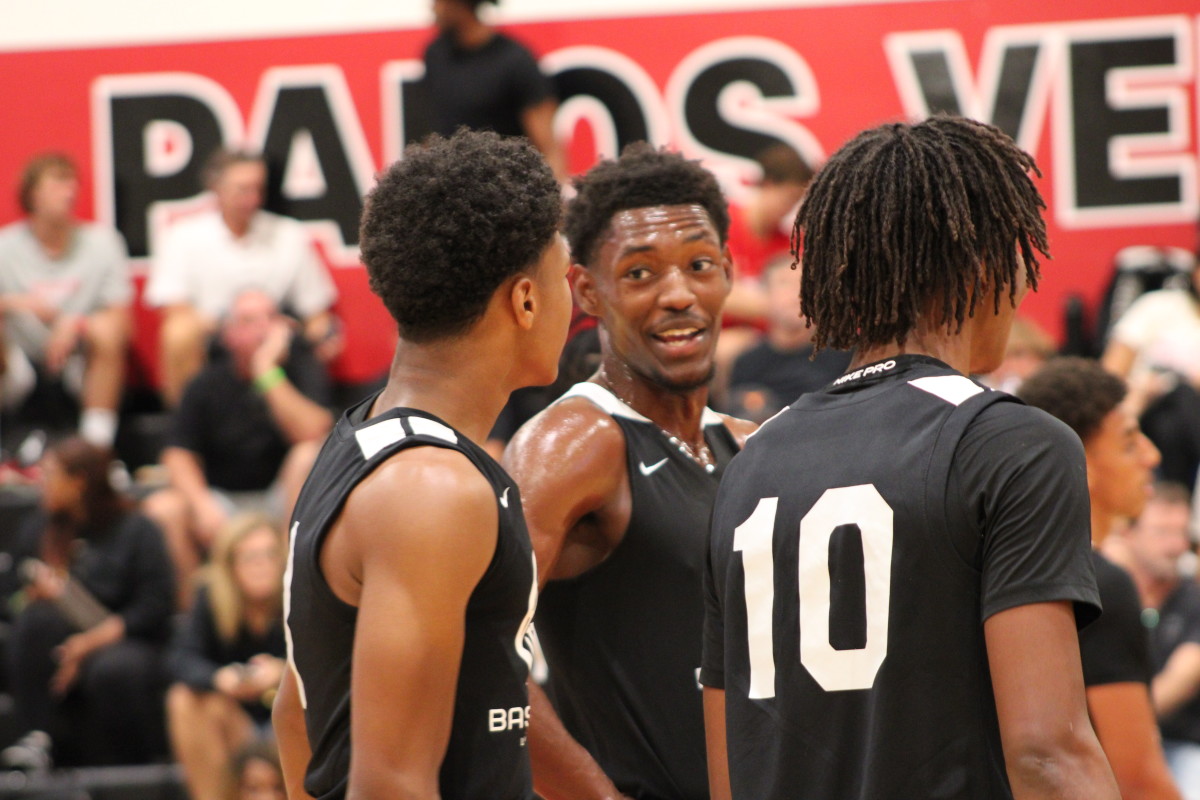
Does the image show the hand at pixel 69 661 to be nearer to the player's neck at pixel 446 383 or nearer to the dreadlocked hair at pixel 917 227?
the player's neck at pixel 446 383

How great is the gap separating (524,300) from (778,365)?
496cm

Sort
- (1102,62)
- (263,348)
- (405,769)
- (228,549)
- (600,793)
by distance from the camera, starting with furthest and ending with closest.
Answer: (1102,62), (263,348), (228,549), (600,793), (405,769)

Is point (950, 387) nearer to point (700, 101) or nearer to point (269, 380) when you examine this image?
point (269, 380)

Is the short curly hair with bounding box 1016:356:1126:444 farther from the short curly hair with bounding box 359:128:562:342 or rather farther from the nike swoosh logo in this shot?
the short curly hair with bounding box 359:128:562:342

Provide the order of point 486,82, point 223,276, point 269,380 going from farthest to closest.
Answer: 1. point 223,276
2. point 486,82
3. point 269,380

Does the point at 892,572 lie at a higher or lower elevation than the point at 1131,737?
higher

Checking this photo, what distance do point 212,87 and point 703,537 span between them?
7418 mm

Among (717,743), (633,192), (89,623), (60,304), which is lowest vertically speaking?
(89,623)

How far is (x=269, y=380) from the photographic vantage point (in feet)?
27.1

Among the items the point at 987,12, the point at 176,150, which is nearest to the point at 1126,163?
the point at 987,12

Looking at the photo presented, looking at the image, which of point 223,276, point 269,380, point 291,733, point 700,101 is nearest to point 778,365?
point 700,101

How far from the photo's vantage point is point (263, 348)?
27.7ft

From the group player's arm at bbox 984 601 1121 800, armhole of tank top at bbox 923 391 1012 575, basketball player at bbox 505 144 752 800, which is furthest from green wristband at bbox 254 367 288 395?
player's arm at bbox 984 601 1121 800

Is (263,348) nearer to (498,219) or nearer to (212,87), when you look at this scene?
(212,87)
